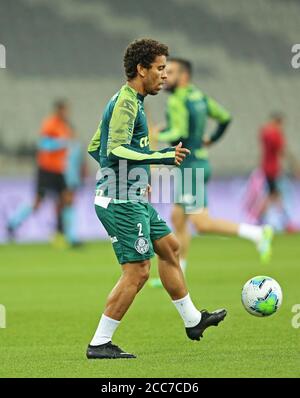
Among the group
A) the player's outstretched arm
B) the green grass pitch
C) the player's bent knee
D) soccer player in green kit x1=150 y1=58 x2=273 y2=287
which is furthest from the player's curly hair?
soccer player in green kit x1=150 y1=58 x2=273 y2=287

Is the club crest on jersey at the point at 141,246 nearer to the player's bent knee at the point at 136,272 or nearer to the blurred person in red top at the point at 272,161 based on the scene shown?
the player's bent knee at the point at 136,272

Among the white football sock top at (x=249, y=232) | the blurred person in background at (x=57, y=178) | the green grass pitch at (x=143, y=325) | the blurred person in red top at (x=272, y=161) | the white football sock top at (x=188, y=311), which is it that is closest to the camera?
the green grass pitch at (x=143, y=325)

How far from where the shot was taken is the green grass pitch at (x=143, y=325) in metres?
6.89

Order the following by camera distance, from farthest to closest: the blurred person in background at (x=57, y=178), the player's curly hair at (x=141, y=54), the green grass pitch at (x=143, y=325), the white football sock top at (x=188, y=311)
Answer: the blurred person in background at (x=57, y=178) < the white football sock top at (x=188, y=311) < the player's curly hair at (x=141, y=54) < the green grass pitch at (x=143, y=325)

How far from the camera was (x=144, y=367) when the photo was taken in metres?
6.86

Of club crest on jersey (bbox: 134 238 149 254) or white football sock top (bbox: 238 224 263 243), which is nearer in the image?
club crest on jersey (bbox: 134 238 149 254)

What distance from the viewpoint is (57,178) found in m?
19.1

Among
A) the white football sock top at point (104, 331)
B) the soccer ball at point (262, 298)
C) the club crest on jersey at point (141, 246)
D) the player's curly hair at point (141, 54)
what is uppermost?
the player's curly hair at point (141, 54)

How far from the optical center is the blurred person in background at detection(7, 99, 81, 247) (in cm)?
1864

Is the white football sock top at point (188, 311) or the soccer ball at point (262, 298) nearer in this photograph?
the white football sock top at point (188, 311)

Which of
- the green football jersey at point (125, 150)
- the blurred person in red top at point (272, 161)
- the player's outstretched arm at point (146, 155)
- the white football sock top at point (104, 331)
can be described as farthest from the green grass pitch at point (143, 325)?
the blurred person in red top at point (272, 161)

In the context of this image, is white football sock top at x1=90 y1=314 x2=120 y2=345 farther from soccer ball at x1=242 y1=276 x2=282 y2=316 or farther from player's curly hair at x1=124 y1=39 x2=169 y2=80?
player's curly hair at x1=124 y1=39 x2=169 y2=80

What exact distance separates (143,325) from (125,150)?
2427 millimetres

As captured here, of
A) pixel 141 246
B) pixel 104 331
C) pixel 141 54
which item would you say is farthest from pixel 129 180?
pixel 104 331
